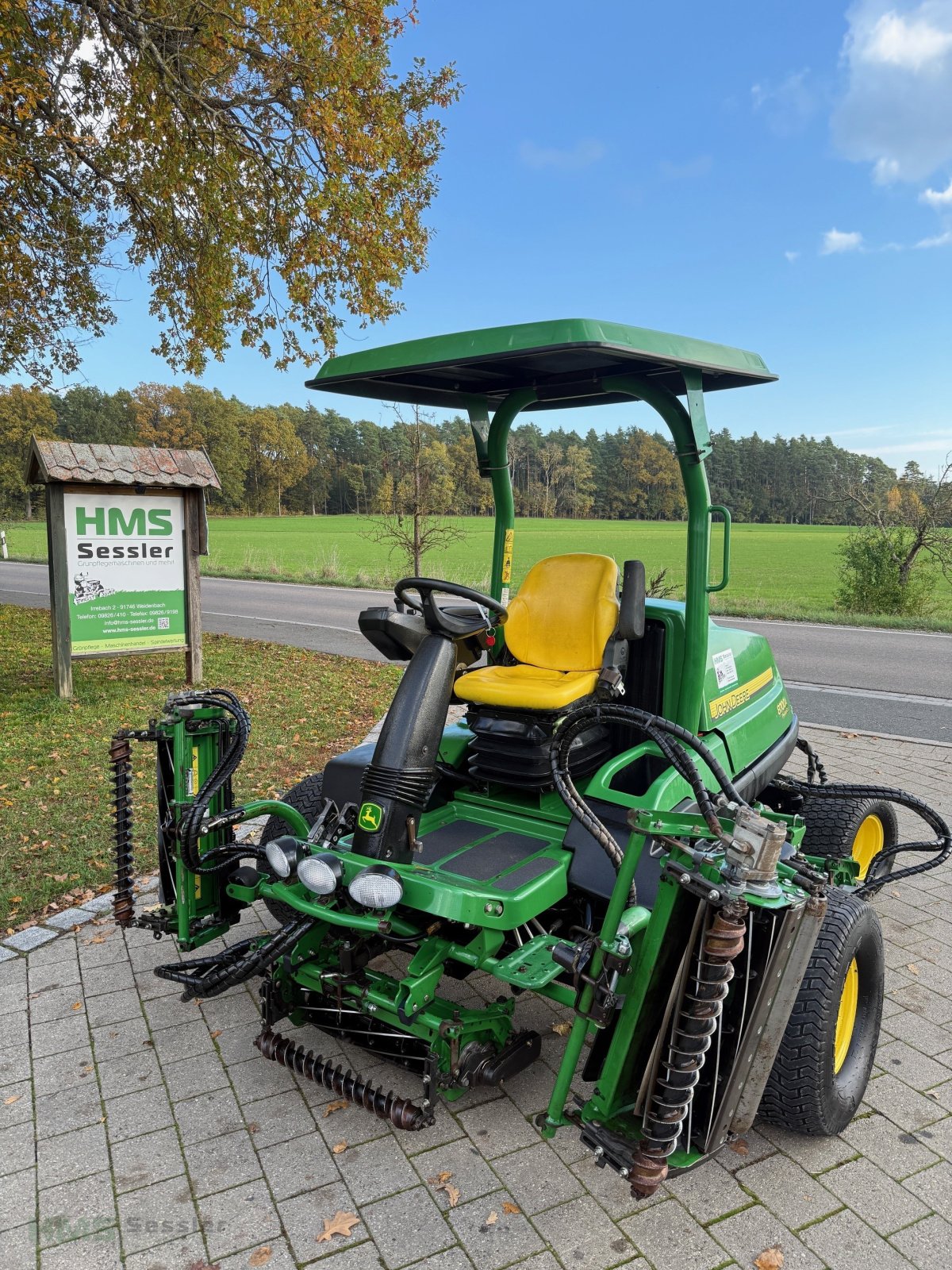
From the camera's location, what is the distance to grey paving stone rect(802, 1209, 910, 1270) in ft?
6.67

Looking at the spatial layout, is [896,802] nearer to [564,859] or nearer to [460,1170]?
[564,859]

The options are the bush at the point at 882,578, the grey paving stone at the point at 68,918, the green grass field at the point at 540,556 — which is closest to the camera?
the grey paving stone at the point at 68,918

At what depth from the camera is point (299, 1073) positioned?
8.28 feet

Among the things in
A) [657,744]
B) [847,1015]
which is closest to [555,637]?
[657,744]

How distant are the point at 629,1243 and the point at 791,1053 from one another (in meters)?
0.65

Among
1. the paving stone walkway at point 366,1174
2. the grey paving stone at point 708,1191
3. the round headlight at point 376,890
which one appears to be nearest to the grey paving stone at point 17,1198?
the paving stone walkway at point 366,1174

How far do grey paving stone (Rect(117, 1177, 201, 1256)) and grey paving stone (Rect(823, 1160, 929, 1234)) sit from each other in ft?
5.47

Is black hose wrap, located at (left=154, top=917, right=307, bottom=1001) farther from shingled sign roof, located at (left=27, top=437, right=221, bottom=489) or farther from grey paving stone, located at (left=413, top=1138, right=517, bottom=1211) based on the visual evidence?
shingled sign roof, located at (left=27, top=437, right=221, bottom=489)

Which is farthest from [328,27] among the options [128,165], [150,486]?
[150,486]

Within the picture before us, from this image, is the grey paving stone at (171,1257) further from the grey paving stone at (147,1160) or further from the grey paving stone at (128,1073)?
the grey paving stone at (128,1073)

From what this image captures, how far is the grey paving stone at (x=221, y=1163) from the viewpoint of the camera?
89.4 inches

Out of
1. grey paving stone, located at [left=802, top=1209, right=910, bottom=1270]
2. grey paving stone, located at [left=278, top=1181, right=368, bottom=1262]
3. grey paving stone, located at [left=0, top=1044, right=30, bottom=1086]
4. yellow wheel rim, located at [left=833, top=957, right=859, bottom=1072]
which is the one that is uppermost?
yellow wheel rim, located at [left=833, top=957, right=859, bottom=1072]

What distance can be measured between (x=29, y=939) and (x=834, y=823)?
11.4ft

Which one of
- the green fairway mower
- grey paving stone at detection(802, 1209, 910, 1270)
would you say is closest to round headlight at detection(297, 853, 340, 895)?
the green fairway mower
